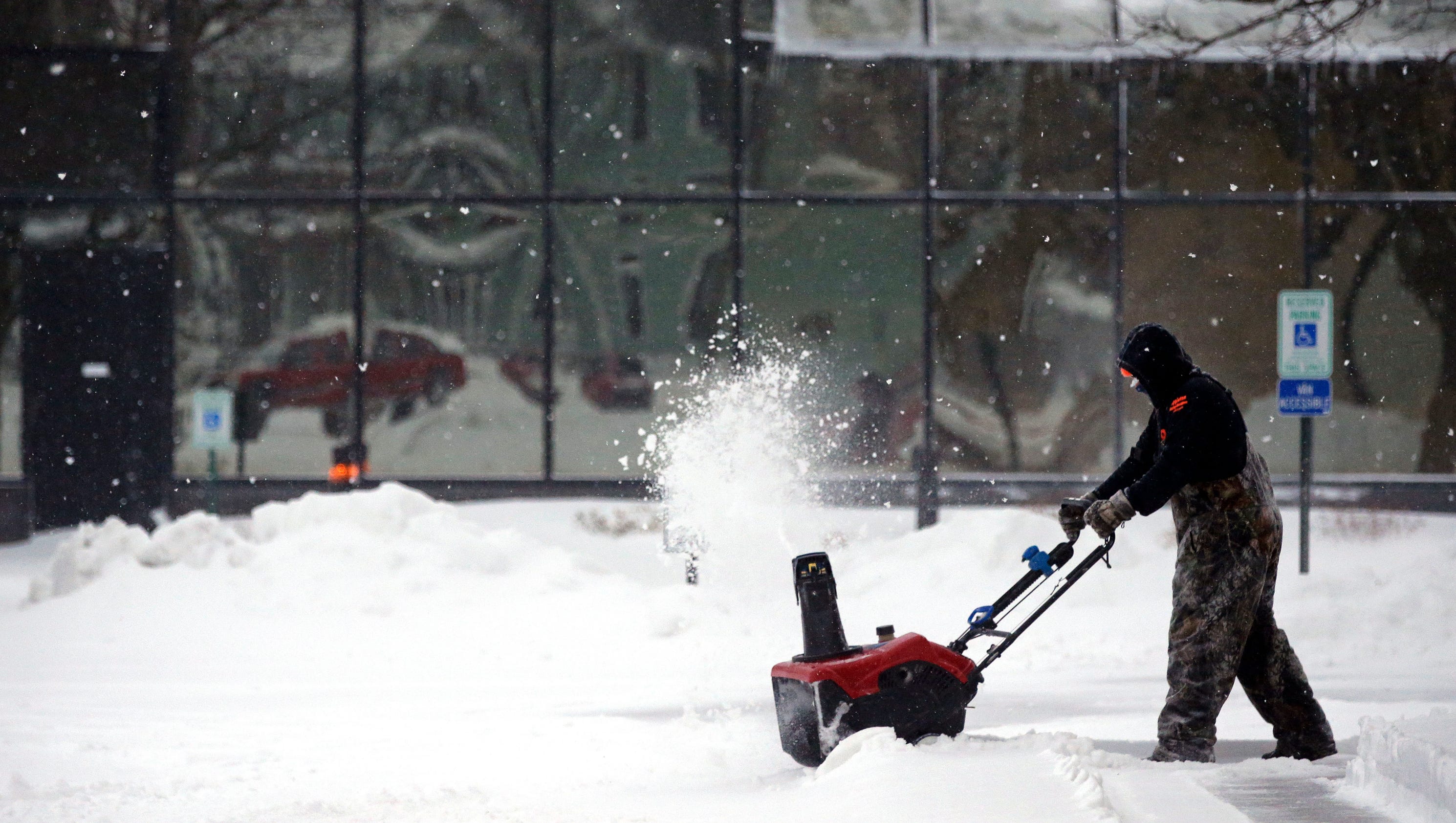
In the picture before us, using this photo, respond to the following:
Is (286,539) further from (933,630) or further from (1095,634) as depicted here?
(1095,634)

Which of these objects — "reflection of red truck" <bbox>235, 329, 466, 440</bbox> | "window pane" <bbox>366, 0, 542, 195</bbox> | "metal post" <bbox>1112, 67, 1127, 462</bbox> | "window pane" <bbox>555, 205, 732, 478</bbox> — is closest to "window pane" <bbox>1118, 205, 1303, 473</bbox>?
"metal post" <bbox>1112, 67, 1127, 462</bbox>

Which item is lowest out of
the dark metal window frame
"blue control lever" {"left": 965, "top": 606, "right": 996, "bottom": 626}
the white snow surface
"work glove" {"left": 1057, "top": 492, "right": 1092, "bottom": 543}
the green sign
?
the white snow surface

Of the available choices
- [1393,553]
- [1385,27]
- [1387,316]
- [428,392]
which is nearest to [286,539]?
[428,392]

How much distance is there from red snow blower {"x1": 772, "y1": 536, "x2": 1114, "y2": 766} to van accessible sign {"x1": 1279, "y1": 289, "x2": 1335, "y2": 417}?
6.45m

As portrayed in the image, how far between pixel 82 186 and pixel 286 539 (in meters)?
5.77

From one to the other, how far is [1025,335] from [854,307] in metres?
1.65

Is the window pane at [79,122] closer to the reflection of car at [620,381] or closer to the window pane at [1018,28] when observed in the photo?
the reflection of car at [620,381]

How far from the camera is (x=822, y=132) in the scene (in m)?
14.7

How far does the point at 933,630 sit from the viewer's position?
9.95m

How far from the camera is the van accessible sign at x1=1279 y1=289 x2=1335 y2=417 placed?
38.5ft

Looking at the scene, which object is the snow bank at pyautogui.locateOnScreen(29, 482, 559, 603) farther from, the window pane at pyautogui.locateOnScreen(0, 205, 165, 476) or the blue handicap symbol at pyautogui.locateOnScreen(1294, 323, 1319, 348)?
the blue handicap symbol at pyautogui.locateOnScreen(1294, 323, 1319, 348)

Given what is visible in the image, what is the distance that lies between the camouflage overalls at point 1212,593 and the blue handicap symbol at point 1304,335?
6300 mm

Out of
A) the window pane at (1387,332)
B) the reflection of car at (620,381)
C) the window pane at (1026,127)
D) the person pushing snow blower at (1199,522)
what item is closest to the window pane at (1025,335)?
the window pane at (1026,127)

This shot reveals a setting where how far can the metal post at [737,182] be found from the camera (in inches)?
576
